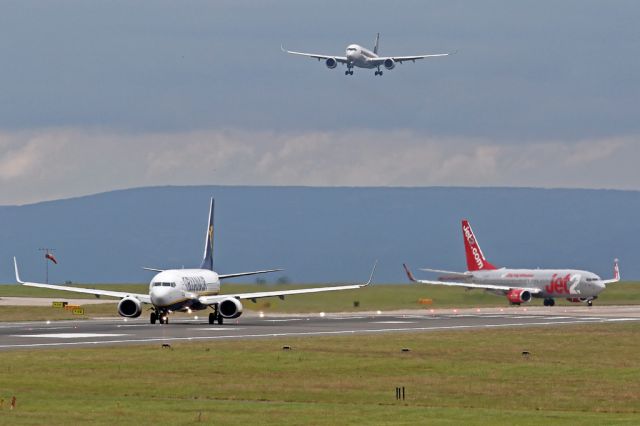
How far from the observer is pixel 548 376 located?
55.8 meters

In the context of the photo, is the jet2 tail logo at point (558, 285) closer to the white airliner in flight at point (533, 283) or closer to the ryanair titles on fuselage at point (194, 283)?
the white airliner in flight at point (533, 283)

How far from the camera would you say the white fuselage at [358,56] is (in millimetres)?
143750

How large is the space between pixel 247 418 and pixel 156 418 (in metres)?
2.61

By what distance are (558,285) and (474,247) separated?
23762 mm

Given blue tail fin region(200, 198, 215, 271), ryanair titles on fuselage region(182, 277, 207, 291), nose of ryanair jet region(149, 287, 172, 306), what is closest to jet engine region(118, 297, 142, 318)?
nose of ryanair jet region(149, 287, 172, 306)

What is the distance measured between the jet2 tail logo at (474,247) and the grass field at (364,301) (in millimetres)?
6620

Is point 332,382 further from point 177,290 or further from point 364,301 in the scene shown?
point 364,301

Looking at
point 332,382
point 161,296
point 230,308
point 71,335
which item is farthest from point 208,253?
point 332,382

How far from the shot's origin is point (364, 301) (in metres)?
123

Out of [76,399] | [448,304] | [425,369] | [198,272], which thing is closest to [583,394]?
[425,369]

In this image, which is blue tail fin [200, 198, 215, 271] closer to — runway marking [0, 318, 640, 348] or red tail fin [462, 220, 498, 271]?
runway marking [0, 318, 640, 348]

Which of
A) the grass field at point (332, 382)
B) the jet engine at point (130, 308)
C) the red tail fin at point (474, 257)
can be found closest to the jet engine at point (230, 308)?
the jet engine at point (130, 308)

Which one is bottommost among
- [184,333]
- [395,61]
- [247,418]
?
[247,418]

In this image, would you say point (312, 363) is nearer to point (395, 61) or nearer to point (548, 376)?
point (548, 376)
